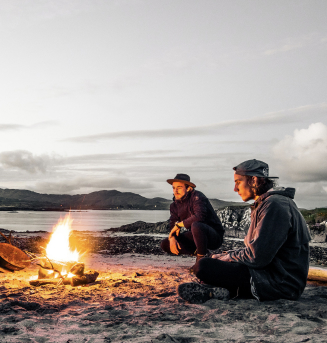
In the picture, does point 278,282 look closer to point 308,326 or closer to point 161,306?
point 308,326

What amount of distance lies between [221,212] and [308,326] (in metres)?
15.3

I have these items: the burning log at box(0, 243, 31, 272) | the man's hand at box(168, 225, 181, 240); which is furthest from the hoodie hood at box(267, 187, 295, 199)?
the burning log at box(0, 243, 31, 272)

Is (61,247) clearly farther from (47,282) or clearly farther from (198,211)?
(198,211)

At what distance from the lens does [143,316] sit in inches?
139

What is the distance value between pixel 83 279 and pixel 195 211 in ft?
7.36

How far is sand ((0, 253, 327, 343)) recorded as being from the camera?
2.92 metres

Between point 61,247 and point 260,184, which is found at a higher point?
point 260,184

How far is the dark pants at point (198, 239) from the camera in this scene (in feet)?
18.7

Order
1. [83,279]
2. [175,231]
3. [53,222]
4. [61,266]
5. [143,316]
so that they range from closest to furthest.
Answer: [143,316] → [83,279] → [61,266] → [175,231] → [53,222]

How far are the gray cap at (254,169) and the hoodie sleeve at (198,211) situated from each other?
6.92 ft

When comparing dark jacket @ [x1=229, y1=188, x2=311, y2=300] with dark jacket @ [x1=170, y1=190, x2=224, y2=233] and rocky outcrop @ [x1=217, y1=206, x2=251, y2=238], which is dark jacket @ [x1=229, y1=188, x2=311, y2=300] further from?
rocky outcrop @ [x1=217, y1=206, x2=251, y2=238]

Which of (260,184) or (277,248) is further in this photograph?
(260,184)

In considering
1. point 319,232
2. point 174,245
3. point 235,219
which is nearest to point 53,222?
point 235,219

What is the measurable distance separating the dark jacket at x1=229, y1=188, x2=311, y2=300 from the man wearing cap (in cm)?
189
